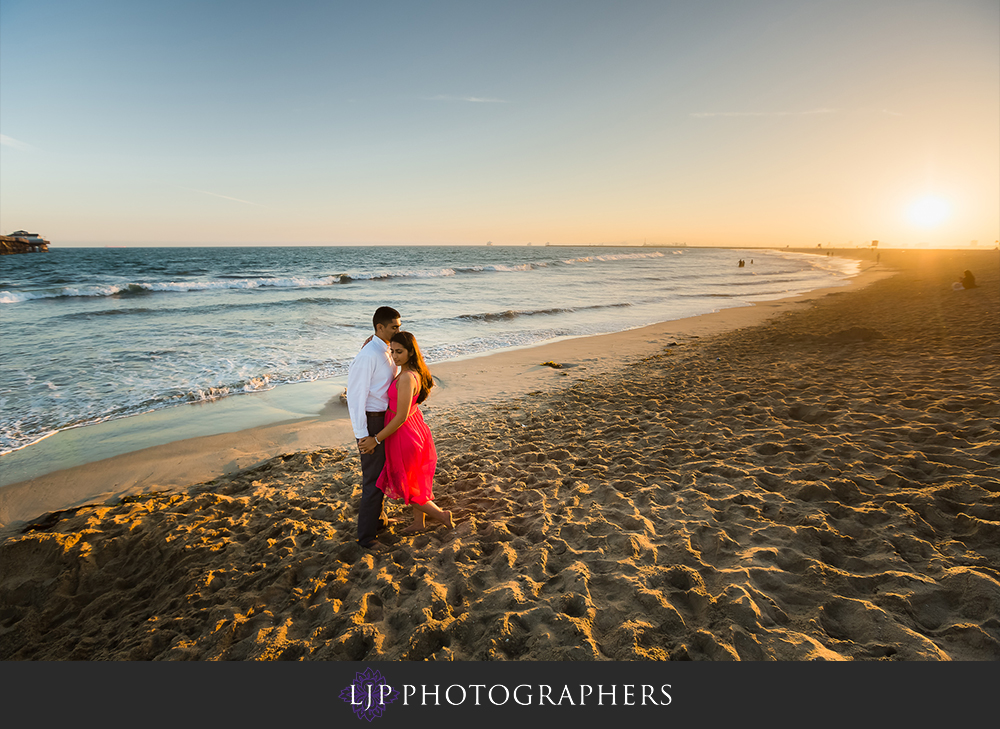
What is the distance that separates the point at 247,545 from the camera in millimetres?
3930

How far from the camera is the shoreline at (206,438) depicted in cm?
519

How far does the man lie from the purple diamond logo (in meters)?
1.53

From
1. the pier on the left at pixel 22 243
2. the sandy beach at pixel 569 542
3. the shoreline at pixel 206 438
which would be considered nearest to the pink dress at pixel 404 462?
the sandy beach at pixel 569 542

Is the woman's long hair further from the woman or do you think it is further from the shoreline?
the shoreline

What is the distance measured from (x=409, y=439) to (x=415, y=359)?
76 cm

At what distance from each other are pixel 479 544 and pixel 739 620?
208cm

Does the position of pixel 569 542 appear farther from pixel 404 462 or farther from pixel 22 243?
pixel 22 243

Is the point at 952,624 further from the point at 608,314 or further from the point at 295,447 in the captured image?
the point at 608,314

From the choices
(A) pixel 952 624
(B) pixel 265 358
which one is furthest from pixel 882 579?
(B) pixel 265 358

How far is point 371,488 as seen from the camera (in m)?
3.74

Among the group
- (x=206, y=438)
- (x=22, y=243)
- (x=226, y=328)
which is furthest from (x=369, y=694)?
(x=22, y=243)

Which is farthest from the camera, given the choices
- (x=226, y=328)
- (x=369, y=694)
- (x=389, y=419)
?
(x=226, y=328)

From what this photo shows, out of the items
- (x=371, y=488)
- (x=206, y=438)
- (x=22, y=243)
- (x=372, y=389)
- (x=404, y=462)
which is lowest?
(x=206, y=438)

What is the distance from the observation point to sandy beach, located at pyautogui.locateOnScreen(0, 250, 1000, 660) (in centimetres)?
268
